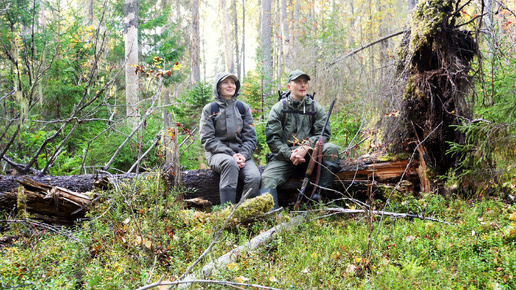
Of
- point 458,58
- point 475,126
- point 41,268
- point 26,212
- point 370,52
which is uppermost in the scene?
point 370,52

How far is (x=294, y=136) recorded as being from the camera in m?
5.14

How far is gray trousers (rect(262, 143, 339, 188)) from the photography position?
502cm

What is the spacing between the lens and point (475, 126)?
4457mm

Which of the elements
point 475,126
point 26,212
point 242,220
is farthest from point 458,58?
point 26,212

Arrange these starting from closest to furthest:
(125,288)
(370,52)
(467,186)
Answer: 1. (125,288)
2. (467,186)
3. (370,52)

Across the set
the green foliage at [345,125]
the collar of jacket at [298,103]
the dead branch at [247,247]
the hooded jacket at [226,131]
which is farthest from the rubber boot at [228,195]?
the green foliage at [345,125]

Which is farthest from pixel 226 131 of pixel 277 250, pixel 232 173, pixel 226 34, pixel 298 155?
pixel 226 34

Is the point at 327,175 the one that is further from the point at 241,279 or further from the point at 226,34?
the point at 226,34

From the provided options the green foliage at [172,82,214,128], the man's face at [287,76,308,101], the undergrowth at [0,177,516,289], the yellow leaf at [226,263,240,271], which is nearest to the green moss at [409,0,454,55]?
the man's face at [287,76,308,101]

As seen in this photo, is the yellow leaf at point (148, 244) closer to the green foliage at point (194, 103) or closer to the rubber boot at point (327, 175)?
the rubber boot at point (327, 175)

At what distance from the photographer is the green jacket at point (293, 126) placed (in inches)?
210

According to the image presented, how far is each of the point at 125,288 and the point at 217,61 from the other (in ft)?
127

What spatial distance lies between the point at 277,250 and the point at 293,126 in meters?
2.35

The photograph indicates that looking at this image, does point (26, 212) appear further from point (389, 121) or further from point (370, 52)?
point (370, 52)
